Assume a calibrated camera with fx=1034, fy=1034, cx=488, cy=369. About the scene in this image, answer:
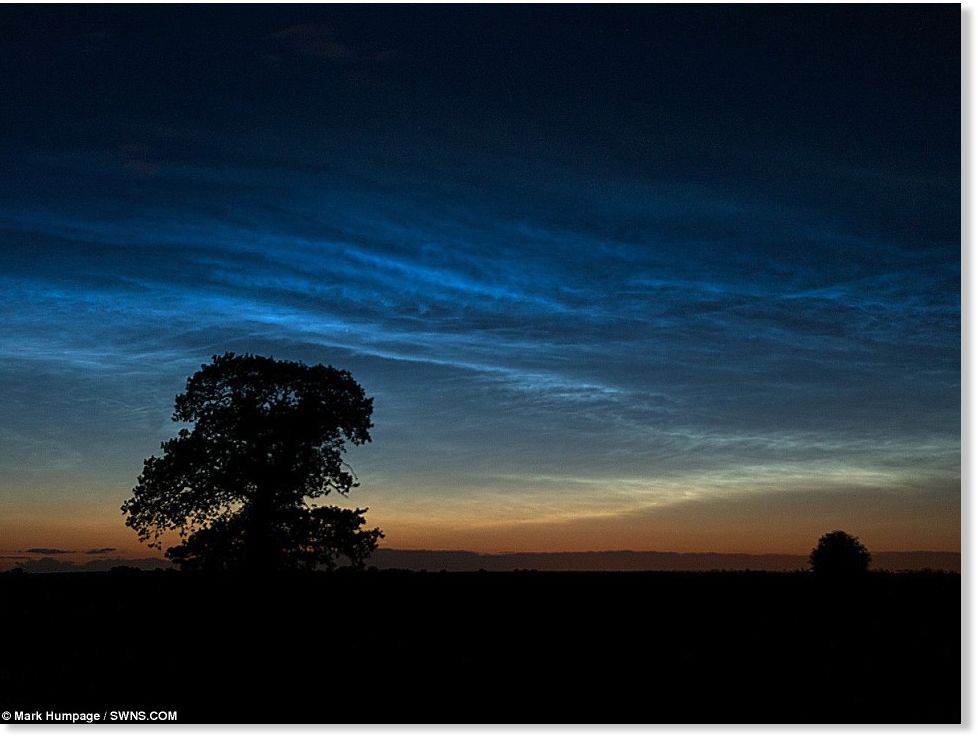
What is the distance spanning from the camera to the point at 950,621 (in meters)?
19.3

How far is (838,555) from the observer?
99.6 feet

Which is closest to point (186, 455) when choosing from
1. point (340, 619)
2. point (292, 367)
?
point (292, 367)

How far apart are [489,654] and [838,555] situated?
679 inches

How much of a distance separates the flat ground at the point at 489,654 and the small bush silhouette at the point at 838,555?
538 cm

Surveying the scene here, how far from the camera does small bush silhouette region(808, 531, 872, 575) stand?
98.9 feet

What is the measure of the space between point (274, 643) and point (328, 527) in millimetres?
15783

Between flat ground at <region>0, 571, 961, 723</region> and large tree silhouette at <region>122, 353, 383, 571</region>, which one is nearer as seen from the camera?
flat ground at <region>0, 571, 961, 723</region>

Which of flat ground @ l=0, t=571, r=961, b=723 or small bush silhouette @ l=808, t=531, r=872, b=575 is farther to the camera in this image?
small bush silhouette @ l=808, t=531, r=872, b=575

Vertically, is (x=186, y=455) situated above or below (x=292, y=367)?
below

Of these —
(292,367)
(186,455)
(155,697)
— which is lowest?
(155,697)

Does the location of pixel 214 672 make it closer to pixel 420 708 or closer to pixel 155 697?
pixel 155 697

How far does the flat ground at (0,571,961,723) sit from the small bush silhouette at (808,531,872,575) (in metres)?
5.38

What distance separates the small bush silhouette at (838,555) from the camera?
98.9 ft

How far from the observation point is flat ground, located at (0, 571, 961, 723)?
553 inches
